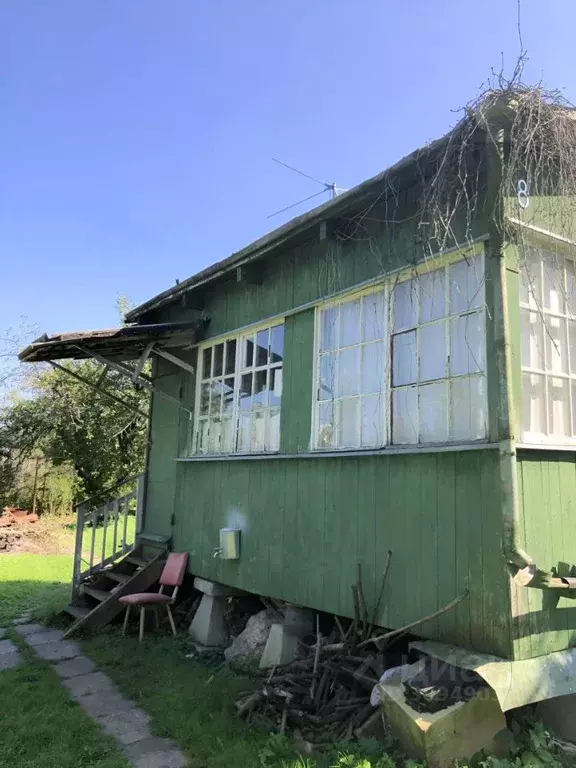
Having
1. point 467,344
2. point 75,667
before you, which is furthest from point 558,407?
point 75,667

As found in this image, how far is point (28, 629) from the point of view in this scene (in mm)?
7016

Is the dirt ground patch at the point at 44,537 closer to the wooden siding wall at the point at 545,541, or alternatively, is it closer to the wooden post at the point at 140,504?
the wooden post at the point at 140,504

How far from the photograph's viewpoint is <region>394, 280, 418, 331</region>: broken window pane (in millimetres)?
4203

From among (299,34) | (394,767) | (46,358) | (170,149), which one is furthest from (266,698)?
(170,149)

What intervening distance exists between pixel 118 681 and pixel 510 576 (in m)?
3.90

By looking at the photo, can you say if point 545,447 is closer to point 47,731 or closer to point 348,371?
point 348,371

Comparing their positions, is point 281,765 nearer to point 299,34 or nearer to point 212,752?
point 212,752

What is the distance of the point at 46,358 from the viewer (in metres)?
6.98

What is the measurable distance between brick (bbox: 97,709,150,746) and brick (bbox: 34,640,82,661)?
5.81 feet

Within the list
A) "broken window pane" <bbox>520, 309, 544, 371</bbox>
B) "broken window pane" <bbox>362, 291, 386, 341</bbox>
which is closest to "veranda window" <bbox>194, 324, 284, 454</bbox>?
"broken window pane" <bbox>362, 291, 386, 341</bbox>

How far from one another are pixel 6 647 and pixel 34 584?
4.22 m

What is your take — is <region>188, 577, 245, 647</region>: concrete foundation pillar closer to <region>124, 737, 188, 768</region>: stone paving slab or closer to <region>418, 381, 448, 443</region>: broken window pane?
<region>124, 737, 188, 768</region>: stone paving slab

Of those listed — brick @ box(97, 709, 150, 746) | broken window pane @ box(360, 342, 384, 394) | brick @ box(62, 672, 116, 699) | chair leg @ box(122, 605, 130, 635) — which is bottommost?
brick @ box(62, 672, 116, 699)

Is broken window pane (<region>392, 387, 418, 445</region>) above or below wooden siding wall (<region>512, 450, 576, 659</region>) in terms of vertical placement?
above
